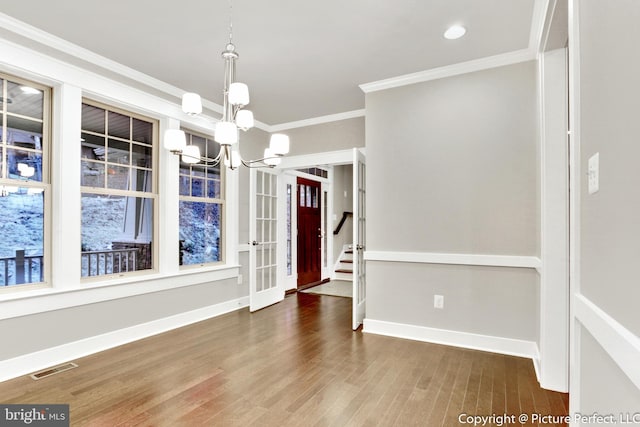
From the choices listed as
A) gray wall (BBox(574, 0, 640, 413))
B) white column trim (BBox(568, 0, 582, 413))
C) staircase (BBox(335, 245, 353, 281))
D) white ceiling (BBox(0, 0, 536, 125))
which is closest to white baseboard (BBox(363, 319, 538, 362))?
white column trim (BBox(568, 0, 582, 413))

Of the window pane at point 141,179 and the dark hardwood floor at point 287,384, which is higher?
the window pane at point 141,179

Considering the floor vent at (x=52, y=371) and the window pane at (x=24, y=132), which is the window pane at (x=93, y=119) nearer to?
the window pane at (x=24, y=132)

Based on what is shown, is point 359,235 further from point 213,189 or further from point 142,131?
point 142,131

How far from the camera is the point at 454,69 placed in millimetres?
3338

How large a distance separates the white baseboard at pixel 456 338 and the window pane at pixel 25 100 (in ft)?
12.3

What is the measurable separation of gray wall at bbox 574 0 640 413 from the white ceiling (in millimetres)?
1574

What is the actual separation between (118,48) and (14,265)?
2063 millimetres

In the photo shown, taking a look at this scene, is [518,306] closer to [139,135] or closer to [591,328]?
[591,328]

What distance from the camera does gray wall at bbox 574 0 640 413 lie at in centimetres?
79

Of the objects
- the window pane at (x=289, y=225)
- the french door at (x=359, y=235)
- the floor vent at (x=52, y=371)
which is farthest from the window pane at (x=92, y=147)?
the window pane at (x=289, y=225)

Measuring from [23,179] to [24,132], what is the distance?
0.41 m

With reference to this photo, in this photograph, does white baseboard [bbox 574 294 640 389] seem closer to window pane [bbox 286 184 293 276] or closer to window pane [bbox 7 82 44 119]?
window pane [bbox 7 82 44 119]

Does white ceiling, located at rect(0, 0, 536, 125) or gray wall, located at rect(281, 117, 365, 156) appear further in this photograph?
gray wall, located at rect(281, 117, 365, 156)

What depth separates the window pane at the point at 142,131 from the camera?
3707mm
